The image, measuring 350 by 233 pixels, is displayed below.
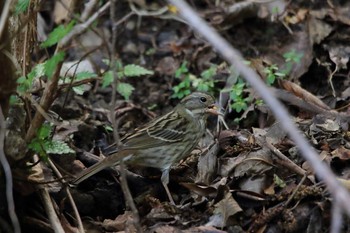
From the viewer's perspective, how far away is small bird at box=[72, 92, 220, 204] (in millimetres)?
5539

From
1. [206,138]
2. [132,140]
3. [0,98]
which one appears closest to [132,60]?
[206,138]

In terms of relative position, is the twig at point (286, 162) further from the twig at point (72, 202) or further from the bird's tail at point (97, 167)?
the twig at point (72, 202)

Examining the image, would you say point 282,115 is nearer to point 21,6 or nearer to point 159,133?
point 21,6

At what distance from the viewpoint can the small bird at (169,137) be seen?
554cm

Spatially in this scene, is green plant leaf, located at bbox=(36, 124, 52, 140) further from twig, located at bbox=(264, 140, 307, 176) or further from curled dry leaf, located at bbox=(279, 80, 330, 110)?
curled dry leaf, located at bbox=(279, 80, 330, 110)

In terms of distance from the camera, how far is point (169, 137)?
5.84m

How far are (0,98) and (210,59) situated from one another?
3.84 m

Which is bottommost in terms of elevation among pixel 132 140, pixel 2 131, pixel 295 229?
pixel 295 229

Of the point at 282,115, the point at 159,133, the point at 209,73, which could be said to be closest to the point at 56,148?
the point at 159,133

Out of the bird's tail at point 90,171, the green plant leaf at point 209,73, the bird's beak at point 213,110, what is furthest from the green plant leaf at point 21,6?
the green plant leaf at point 209,73

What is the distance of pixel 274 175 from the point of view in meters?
4.94

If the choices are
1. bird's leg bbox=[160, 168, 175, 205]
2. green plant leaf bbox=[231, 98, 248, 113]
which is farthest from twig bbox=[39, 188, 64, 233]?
green plant leaf bbox=[231, 98, 248, 113]

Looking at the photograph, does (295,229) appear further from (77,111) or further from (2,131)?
(77,111)

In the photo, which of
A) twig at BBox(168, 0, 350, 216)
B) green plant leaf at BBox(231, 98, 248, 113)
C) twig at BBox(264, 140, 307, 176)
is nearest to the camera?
twig at BBox(168, 0, 350, 216)
